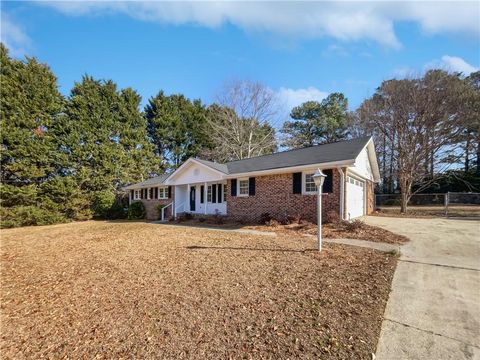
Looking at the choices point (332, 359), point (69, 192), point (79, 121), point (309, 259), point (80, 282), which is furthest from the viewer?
point (79, 121)

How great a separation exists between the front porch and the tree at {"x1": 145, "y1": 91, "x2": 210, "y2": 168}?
13.4 metres

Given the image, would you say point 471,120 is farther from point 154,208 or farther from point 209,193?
point 154,208

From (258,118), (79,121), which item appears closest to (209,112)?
(258,118)

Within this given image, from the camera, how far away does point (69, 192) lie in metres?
18.6

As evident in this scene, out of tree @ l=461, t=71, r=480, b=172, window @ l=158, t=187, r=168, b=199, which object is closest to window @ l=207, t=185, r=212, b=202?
window @ l=158, t=187, r=168, b=199

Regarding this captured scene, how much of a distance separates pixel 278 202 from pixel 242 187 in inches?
102

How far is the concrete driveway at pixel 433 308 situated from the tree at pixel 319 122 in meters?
26.0

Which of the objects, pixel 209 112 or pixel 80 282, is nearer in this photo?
pixel 80 282

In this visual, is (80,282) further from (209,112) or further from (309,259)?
(209,112)

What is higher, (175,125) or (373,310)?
(175,125)

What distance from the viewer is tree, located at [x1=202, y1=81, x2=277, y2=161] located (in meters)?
26.1

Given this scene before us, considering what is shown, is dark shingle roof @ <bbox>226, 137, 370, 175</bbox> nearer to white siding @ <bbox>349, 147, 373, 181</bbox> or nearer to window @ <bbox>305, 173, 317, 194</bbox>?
window @ <bbox>305, 173, 317, 194</bbox>

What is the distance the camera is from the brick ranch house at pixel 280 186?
410 inches

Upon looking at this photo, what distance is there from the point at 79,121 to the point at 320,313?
24.6 m
